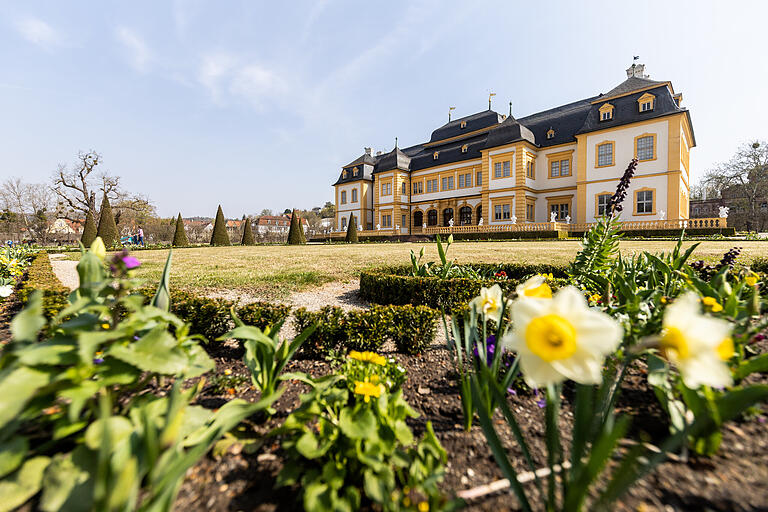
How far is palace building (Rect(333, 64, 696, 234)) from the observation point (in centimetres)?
2062

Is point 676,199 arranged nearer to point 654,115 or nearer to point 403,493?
point 654,115

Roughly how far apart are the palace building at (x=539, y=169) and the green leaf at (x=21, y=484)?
19846mm

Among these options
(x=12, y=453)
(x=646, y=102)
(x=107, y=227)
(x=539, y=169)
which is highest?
(x=646, y=102)

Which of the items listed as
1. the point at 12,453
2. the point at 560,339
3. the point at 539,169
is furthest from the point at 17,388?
the point at 539,169

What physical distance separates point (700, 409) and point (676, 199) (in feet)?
85.5

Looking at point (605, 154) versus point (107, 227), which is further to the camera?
point (605, 154)

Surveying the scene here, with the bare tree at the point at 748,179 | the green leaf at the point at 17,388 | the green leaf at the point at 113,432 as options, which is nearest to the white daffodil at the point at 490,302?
the green leaf at the point at 113,432

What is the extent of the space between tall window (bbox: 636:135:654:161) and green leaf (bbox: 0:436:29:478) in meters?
27.9

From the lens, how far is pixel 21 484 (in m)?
0.85

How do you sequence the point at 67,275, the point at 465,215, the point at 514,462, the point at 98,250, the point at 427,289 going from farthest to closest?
the point at 465,215, the point at 67,275, the point at 427,289, the point at 98,250, the point at 514,462

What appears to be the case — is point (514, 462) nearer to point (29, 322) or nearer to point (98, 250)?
point (29, 322)

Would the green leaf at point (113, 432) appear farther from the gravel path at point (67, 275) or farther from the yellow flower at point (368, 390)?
the gravel path at point (67, 275)

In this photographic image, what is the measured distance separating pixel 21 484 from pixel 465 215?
33210 mm

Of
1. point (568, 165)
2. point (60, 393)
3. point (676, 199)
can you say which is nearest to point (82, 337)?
point (60, 393)
